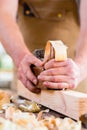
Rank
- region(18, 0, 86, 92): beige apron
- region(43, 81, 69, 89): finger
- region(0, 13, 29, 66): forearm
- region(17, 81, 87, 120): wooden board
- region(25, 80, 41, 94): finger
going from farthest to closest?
region(18, 0, 86, 92): beige apron < region(0, 13, 29, 66): forearm < region(25, 80, 41, 94): finger < region(43, 81, 69, 89): finger < region(17, 81, 87, 120): wooden board

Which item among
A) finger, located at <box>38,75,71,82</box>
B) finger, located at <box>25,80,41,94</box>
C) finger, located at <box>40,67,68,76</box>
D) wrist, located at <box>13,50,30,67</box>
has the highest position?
wrist, located at <box>13,50,30,67</box>

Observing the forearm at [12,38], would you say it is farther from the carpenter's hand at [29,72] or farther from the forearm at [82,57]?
the forearm at [82,57]

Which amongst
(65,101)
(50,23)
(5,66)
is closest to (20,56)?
(65,101)

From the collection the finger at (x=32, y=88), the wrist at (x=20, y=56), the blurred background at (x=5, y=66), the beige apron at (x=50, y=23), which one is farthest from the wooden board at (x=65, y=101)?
the blurred background at (x=5, y=66)

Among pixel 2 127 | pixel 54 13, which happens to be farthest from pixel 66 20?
pixel 2 127

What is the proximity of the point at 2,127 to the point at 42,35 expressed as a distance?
970 mm

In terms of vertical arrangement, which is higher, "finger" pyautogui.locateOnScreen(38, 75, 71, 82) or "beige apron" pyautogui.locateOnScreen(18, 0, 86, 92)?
"beige apron" pyautogui.locateOnScreen(18, 0, 86, 92)

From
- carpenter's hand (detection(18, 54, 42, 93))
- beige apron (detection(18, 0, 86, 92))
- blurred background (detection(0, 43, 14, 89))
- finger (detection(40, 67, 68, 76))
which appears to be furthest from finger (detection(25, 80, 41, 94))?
blurred background (detection(0, 43, 14, 89))

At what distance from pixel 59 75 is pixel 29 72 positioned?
12 centimetres

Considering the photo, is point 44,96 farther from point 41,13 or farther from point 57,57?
point 41,13

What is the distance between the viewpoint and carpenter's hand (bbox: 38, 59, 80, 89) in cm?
95

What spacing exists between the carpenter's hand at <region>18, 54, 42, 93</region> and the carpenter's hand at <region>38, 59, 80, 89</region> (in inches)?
1.8

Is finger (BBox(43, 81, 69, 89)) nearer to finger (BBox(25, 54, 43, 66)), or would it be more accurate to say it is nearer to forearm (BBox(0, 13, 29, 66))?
finger (BBox(25, 54, 43, 66))

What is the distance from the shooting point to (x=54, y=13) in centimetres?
160
